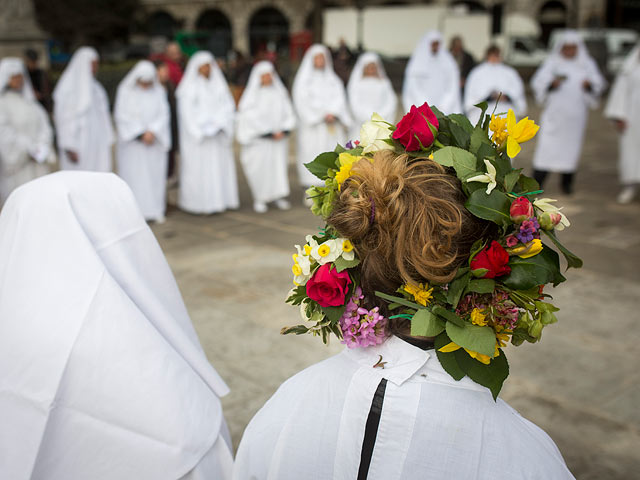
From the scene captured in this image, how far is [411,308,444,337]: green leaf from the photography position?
1.36 metres

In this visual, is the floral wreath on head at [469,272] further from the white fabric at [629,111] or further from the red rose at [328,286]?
the white fabric at [629,111]

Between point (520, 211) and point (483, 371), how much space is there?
339mm

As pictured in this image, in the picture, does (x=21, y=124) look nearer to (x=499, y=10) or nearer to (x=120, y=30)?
(x=499, y=10)

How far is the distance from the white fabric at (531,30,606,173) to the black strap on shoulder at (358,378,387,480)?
26.7ft

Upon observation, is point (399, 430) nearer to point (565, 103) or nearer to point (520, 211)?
point (520, 211)

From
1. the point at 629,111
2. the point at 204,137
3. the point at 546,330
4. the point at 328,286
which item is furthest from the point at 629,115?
the point at 328,286

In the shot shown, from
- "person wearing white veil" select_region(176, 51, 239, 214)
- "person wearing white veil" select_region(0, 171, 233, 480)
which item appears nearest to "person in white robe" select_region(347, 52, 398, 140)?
"person wearing white veil" select_region(176, 51, 239, 214)

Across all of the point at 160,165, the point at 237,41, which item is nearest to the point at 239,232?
the point at 160,165

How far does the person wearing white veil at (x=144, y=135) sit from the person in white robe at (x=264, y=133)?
0.97 meters

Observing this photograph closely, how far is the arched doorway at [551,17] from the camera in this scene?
116 feet

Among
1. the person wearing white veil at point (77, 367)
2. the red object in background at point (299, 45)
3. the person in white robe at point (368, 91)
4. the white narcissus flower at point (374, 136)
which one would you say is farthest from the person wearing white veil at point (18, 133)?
the red object in background at point (299, 45)

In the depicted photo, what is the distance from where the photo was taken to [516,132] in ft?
5.01

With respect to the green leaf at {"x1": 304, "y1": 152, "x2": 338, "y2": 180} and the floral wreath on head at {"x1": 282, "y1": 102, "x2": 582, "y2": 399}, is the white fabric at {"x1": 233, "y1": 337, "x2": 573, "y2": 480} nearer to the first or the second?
the floral wreath on head at {"x1": 282, "y1": 102, "x2": 582, "y2": 399}

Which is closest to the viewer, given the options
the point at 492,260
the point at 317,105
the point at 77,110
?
the point at 492,260
